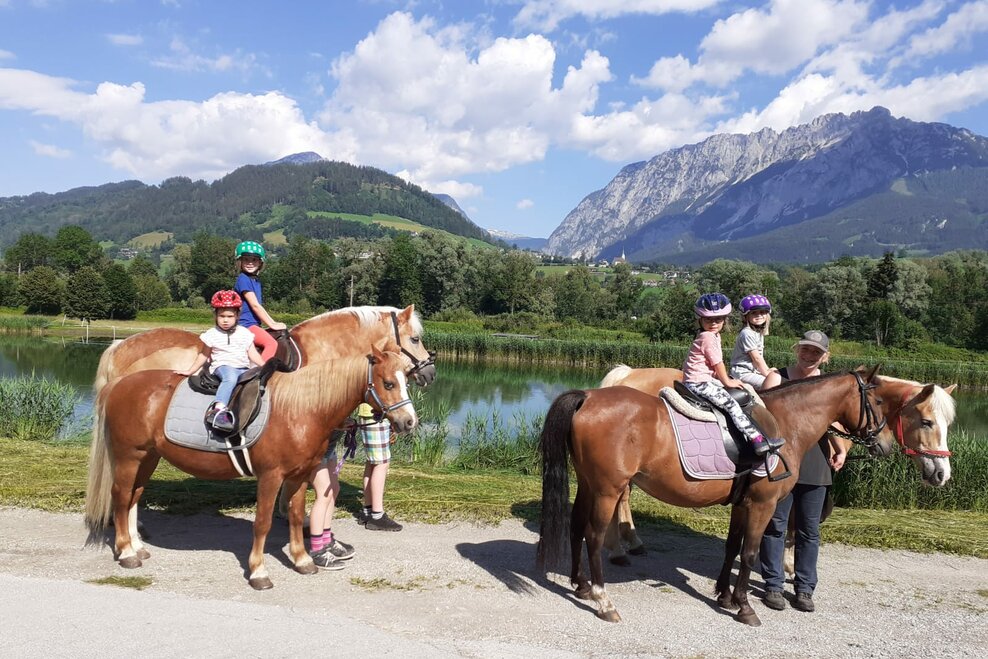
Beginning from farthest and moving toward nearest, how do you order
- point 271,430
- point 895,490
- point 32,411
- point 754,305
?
point 32,411 < point 895,490 < point 754,305 < point 271,430

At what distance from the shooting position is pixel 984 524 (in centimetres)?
708

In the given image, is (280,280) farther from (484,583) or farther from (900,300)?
(484,583)

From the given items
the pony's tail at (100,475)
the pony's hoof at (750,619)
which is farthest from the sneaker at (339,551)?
the pony's hoof at (750,619)

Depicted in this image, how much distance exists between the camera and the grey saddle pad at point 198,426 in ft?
15.1

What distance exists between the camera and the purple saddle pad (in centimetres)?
438

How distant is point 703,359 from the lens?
15.3 feet

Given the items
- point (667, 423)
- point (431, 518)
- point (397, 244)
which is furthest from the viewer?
point (397, 244)

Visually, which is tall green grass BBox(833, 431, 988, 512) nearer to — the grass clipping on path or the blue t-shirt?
the grass clipping on path

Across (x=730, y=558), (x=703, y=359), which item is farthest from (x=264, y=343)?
(x=730, y=558)

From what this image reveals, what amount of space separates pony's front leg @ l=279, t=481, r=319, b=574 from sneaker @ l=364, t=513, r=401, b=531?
1.03 meters

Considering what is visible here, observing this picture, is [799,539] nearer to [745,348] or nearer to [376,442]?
[745,348]

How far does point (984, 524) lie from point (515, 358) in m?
29.4

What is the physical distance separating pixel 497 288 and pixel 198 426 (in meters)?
59.4

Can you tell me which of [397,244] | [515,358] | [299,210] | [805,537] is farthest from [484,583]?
[299,210]
